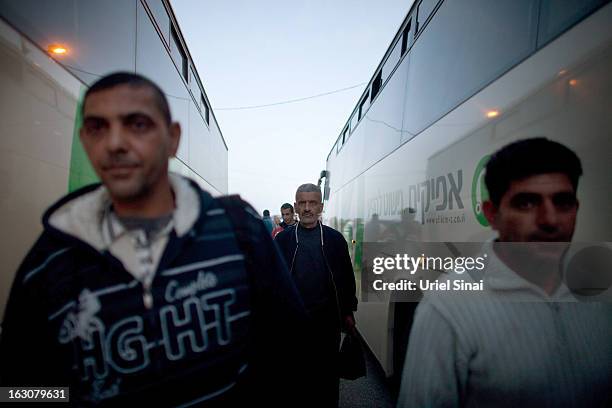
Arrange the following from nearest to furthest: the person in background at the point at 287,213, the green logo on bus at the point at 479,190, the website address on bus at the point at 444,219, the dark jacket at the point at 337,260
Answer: the green logo on bus at the point at 479,190 < the website address on bus at the point at 444,219 < the dark jacket at the point at 337,260 < the person in background at the point at 287,213

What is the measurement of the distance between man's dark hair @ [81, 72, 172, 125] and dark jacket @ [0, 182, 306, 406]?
30 cm

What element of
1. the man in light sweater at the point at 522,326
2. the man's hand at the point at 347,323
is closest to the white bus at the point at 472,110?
the man in light sweater at the point at 522,326

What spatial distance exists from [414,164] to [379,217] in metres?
1.25

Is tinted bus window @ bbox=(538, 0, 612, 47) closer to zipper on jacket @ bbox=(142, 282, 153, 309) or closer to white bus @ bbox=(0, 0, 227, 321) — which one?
white bus @ bbox=(0, 0, 227, 321)

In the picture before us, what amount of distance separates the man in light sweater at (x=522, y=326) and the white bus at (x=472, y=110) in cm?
19

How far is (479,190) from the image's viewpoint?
191cm

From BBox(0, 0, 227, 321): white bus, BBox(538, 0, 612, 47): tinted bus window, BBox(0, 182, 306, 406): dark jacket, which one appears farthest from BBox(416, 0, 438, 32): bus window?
BBox(0, 182, 306, 406): dark jacket

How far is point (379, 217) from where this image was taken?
4.10 meters

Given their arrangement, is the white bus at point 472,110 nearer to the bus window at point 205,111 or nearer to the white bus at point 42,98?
the white bus at point 42,98

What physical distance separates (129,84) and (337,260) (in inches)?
91.2

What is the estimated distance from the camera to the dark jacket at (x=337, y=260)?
117 inches

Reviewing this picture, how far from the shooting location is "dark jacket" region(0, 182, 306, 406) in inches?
39.0

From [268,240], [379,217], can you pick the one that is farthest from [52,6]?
[379,217]

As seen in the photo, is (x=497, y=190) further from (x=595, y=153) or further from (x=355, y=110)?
(x=355, y=110)
